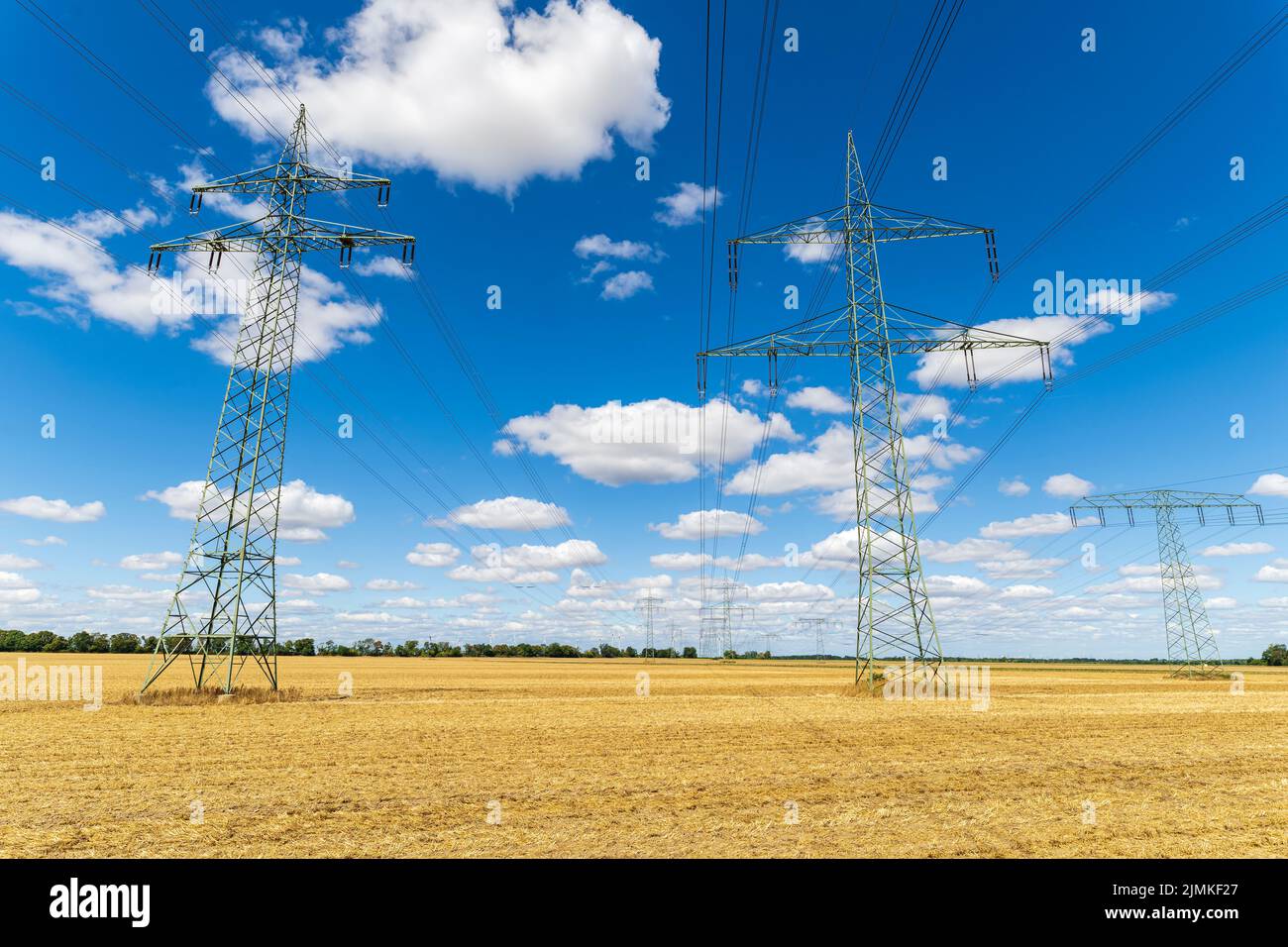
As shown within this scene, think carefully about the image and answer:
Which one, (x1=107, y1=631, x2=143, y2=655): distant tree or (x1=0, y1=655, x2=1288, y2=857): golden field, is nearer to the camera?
(x1=0, y1=655, x2=1288, y2=857): golden field

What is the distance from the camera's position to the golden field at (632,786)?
10922mm

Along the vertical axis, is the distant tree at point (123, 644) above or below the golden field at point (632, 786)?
below

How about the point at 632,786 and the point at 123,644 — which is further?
the point at 123,644

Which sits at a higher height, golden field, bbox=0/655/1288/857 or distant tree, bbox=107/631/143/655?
golden field, bbox=0/655/1288/857

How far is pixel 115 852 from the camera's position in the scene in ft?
33.9

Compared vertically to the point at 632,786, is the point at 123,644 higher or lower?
lower

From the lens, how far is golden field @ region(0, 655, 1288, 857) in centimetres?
1092

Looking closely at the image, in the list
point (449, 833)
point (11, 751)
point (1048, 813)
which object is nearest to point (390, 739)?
point (11, 751)

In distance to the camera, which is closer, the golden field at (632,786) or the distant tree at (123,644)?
the golden field at (632,786)

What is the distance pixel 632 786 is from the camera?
1533 centimetres

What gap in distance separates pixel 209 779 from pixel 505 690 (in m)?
40.0
